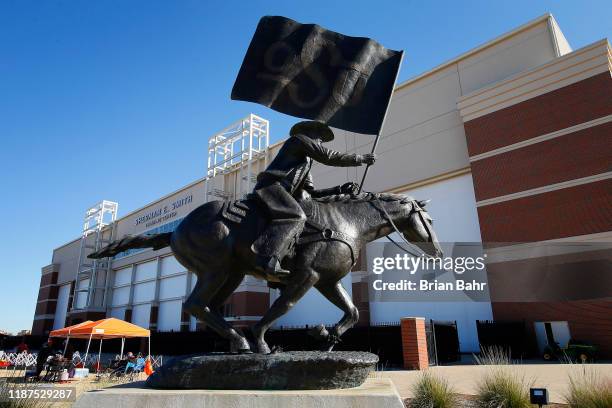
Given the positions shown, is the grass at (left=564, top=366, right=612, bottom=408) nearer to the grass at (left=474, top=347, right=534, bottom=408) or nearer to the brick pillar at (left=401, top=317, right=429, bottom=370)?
the grass at (left=474, top=347, right=534, bottom=408)

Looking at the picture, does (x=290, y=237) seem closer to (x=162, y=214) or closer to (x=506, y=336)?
(x=506, y=336)

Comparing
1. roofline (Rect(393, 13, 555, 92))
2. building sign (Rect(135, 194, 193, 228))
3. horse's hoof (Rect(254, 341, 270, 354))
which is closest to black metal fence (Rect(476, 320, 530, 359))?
roofline (Rect(393, 13, 555, 92))

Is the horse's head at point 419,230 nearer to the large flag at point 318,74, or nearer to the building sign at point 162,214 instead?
the large flag at point 318,74

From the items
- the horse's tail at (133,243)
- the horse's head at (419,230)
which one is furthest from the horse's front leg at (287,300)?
the horse's tail at (133,243)

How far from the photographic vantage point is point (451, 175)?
23.3 m

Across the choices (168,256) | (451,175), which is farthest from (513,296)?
(168,256)

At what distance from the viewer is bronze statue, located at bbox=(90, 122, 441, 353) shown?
164 inches

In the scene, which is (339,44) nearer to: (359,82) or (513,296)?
(359,82)

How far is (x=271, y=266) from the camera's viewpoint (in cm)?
404

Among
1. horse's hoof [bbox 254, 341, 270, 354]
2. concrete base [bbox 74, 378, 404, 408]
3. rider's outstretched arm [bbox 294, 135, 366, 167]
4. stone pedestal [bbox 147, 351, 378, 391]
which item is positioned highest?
rider's outstretched arm [bbox 294, 135, 366, 167]

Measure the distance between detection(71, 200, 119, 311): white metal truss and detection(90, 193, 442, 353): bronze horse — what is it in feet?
146

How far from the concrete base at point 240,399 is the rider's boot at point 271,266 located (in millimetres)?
1070

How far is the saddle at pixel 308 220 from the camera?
4.31 m

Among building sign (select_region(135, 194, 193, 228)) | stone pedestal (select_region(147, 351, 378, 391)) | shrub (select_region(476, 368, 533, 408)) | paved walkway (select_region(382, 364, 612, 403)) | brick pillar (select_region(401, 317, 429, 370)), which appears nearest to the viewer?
stone pedestal (select_region(147, 351, 378, 391))
